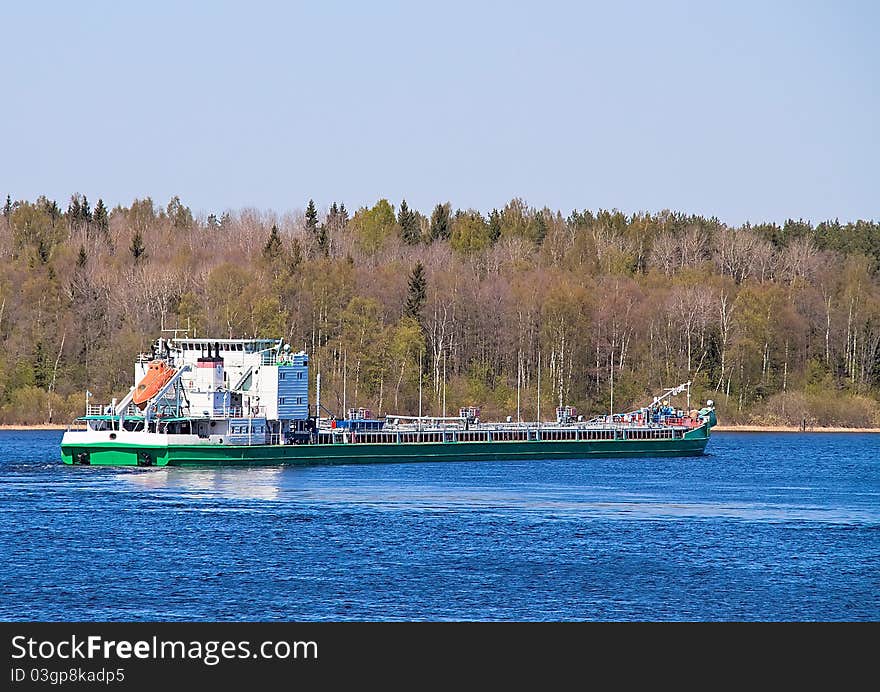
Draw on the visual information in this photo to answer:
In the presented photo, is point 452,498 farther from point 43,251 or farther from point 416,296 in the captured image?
point 43,251

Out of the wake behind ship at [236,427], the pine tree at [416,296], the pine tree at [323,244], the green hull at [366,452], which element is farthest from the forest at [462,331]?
the wake behind ship at [236,427]

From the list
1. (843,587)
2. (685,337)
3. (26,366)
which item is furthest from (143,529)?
(685,337)

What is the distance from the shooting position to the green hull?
3637 inches

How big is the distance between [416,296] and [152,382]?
2786 inches

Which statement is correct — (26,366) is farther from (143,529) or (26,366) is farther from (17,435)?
(143,529)

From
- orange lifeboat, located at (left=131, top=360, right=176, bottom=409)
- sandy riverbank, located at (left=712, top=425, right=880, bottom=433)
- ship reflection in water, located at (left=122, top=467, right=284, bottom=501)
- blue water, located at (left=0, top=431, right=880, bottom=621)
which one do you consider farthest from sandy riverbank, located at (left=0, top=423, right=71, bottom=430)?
sandy riverbank, located at (left=712, top=425, right=880, bottom=433)

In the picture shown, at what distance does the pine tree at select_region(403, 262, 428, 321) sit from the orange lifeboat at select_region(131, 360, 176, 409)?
224 ft

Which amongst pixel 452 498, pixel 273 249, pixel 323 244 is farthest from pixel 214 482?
pixel 323 244

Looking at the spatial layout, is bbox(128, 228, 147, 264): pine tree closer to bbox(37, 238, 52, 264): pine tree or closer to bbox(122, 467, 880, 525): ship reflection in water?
bbox(37, 238, 52, 264): pine tree

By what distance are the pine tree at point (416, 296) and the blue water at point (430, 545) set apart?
69.2 m

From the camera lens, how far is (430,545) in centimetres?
5891

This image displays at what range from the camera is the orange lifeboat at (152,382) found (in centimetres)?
9456

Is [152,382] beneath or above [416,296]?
beneath
